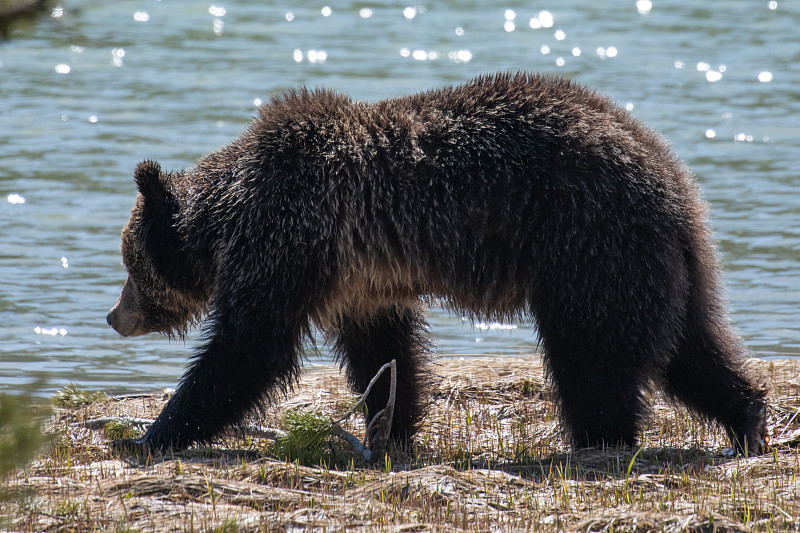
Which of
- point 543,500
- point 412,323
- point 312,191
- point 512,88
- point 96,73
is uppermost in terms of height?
point 96,73

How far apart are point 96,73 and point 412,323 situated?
17.3 m

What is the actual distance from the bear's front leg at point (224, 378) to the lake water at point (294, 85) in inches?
65.8

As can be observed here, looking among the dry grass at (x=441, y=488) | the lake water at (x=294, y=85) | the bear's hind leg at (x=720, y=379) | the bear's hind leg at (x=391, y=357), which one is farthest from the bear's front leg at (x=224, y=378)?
the bear's hind leg at (x=720, y=379)

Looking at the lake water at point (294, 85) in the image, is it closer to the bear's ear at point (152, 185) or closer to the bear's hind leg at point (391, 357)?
the bear's ear at point (152, 185)

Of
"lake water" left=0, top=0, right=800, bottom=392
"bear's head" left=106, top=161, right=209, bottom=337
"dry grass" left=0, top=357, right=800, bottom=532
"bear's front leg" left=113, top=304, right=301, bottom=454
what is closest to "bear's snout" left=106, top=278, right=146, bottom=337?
"bear's head" left=106, top=161, right=209, bottom=337

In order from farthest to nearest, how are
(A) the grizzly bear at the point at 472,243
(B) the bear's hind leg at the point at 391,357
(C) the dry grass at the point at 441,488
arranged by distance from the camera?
1. (B) the bear's hind leg at the point at 391,357
2. (A) the grizzly bear at the point at 472,243
3. (C) the dry grass at the point at 441,488

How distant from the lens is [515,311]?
21.0 feet

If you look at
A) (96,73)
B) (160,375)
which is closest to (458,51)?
(96,73)

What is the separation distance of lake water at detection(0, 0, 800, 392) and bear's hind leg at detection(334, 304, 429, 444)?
2.40m

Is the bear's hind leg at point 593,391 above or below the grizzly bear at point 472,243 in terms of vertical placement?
below

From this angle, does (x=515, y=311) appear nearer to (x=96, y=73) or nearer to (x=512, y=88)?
(x=512, y=88)

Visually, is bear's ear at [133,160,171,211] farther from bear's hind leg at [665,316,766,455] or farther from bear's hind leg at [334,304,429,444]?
bear's hind leg at [665,316,766,455]

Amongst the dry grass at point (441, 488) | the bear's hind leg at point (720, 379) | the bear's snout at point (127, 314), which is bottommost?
the dry grass at point (441, 488)

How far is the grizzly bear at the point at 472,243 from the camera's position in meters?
5.93
